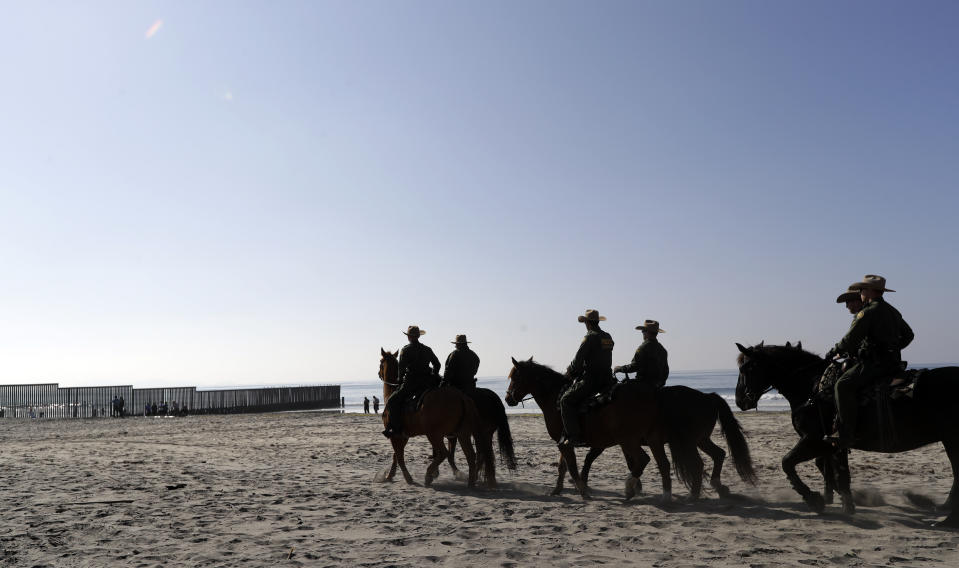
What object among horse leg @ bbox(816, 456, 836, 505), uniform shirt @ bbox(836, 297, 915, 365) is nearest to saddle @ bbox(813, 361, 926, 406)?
uniform shirt @ bbox(836, 297, 915, 365)

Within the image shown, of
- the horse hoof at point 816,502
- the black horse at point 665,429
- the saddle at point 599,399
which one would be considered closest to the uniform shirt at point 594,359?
the saddle at point 599,399

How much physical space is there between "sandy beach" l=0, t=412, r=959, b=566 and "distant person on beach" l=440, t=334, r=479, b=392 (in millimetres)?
1681

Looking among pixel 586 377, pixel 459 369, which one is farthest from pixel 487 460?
pixel 586 377

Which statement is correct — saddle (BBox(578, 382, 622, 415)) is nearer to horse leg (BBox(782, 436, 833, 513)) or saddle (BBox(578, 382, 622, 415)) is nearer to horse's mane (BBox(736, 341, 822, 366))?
horse's mane (BBox(736, 341, 822, 366))

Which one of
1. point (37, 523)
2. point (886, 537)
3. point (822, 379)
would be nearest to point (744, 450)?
point (822, 379)

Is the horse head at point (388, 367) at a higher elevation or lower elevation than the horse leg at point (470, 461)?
higher

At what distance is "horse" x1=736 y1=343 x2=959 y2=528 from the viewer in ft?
23.4

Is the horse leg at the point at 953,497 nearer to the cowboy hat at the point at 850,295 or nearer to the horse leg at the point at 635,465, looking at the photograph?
the cowboy hat at the point at 850,295

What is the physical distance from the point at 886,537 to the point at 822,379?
196cm

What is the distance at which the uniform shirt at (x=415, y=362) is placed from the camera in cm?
1124

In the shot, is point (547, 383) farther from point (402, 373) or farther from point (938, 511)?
point (938, 511)

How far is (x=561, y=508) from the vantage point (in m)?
8.70

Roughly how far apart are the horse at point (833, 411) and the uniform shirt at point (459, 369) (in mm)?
Answer: 4473

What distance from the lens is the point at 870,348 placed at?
293 inches
